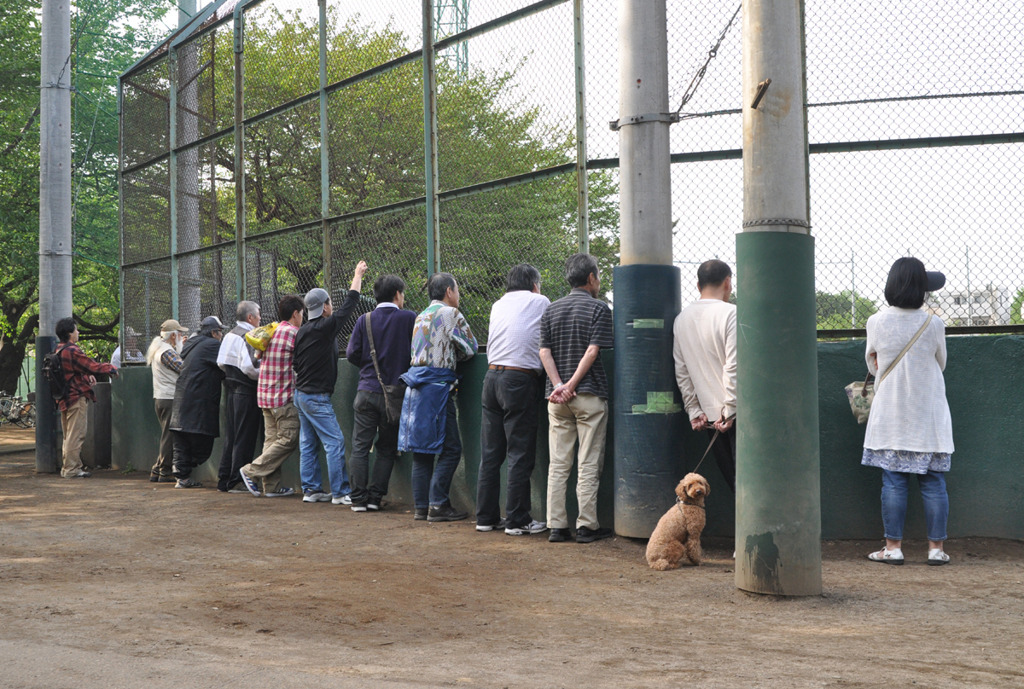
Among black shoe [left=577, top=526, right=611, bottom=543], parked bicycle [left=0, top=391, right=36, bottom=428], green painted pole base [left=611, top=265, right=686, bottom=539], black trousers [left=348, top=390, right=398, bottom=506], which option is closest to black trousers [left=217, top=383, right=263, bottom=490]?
black trousers [left=348, top=390, right=398, bottom=506]

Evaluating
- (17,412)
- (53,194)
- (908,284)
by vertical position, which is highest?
(53,194)

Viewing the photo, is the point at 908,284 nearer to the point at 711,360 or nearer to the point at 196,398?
the point at 711,360

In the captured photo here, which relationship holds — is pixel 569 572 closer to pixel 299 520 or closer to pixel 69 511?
pixel 299 520

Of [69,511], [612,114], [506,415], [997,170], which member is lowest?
[69,511]

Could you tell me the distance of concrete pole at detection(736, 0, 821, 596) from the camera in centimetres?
495

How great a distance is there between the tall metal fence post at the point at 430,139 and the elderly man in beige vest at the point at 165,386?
4.30 m

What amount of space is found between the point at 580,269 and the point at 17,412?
23.0 metres

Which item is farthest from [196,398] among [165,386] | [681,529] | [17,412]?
[17,412]

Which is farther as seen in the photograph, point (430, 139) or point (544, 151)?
point (430, 139)

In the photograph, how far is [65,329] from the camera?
11898 millimetres

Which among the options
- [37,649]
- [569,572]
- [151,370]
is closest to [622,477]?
[569,572]

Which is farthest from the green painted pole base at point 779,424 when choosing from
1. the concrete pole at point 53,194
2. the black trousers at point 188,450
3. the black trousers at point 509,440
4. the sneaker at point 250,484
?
the concrete pole at point 53,194

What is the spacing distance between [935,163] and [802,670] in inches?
154

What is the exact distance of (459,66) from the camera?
8.45m
